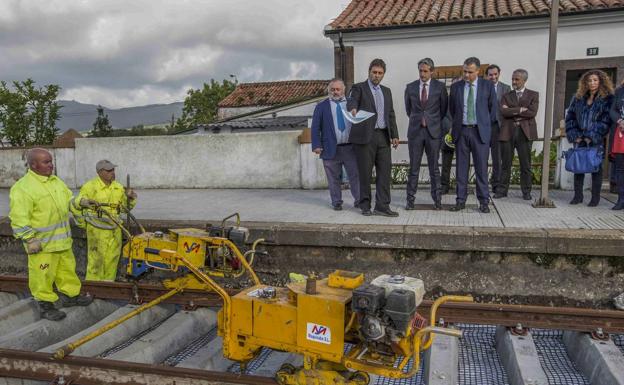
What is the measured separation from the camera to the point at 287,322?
3.50 metres

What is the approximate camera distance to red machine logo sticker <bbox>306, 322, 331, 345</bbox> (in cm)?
333

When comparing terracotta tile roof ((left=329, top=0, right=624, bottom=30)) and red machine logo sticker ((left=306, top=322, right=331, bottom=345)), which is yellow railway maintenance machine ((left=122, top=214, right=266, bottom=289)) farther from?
terracotta tile roof ((left=329, top=0, right=624, bottom=30))

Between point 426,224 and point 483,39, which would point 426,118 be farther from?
point 483,39

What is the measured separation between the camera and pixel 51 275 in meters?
5.46

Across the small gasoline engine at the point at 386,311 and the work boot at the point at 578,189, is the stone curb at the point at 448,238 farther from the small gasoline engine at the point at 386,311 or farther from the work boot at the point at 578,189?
the small gasoline engine at the point at 386,311

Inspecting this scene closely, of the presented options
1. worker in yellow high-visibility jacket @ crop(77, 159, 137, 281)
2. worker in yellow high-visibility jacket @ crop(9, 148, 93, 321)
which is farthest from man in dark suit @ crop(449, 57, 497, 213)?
worker in yellow high-visibility jacket @ crop(9, 148, 93, 321)

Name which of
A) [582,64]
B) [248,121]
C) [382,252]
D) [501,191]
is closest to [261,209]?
[382,252]

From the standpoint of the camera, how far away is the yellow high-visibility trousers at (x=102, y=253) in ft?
21.1

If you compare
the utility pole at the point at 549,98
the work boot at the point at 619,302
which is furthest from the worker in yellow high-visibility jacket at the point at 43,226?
the utility pole at the point at 549,98

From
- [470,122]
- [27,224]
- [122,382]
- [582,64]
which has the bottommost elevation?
[122,382]

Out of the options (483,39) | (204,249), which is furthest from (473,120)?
(483,39)

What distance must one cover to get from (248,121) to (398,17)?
969 centimetres

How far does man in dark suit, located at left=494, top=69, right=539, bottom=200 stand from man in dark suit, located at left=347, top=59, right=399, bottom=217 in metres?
2.43

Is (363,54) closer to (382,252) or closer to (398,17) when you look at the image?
(398,17)
